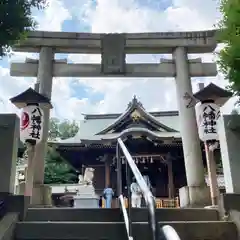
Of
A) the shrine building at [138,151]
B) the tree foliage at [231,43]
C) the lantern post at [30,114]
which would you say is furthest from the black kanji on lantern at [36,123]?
the shrine building at [138,151]

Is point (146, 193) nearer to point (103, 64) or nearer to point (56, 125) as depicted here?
point (103, 64)

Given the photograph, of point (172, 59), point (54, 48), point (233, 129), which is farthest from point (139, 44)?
point (233, 129)

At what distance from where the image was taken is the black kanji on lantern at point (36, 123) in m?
6.47

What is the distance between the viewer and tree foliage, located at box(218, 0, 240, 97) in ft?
13.5

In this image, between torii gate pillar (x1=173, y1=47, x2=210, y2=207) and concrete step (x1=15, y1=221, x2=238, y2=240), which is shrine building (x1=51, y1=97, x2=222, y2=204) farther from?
concrete step (x1=15, y1=221, x2=238, y2=240)

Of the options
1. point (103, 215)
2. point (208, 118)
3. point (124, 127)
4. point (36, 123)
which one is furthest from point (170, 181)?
point (103, 215)

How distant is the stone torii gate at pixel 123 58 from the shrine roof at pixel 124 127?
3538 mm

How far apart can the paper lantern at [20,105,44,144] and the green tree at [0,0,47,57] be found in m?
1.92

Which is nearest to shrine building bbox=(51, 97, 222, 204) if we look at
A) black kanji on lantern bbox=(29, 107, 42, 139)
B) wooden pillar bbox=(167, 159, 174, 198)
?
wooden pillar bbox=(167, 159, 174, 198)

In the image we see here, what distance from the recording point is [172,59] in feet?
31.5

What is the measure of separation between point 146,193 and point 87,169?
38.3 ft

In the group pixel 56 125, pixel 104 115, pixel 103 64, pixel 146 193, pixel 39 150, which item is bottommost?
pixel 146 193

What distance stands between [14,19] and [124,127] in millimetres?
10332

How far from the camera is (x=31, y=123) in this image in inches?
256
